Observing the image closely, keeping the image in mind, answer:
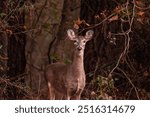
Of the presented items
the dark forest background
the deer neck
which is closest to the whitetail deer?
the deer neck

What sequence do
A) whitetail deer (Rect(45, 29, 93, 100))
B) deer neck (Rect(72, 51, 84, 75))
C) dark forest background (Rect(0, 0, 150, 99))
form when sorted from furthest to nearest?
1. dark forest background (Rect(0, 0, 150, 99))
2. deer neck (Rect(72, 51, 84, 75))
3. whitetail deer (Rect(45, 29, 93, 100))

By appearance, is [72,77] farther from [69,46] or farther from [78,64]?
[69,46]

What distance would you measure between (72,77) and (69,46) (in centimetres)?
334

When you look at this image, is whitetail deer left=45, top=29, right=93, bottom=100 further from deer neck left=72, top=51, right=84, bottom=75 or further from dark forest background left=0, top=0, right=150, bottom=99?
dark forest background left=0, top=0, right=150, bottom=99

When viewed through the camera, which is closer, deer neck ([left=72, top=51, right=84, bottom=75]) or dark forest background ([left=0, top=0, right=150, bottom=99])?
deer neck ([left=72, top=51, right=84, bottom=75])

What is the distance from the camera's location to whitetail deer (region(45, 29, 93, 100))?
47.0 ft

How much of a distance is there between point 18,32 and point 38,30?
0.63 metres

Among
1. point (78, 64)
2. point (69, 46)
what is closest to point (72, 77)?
point (78, 64)

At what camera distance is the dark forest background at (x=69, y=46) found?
16328 mm

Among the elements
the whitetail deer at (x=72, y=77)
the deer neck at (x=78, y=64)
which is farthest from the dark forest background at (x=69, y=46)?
the deer neck at (x=78, y=64)

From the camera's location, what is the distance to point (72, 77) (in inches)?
570

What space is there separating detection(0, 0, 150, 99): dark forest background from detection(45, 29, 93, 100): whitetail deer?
686 millimetres

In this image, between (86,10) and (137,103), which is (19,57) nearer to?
(86,10)

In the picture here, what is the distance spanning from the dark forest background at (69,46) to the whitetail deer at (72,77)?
2.25 feet
